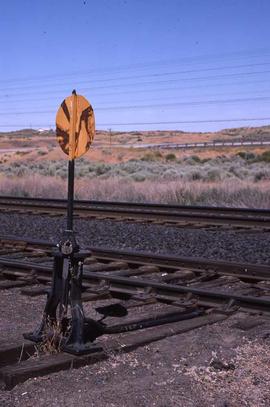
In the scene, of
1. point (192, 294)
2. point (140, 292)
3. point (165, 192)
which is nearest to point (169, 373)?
point (192, 294)

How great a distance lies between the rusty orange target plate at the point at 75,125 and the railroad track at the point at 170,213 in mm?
10180

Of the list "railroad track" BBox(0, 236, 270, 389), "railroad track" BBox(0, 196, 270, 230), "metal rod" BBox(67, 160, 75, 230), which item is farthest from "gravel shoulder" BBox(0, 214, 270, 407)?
"railroad track" BBox(0, 196, 270, 230)

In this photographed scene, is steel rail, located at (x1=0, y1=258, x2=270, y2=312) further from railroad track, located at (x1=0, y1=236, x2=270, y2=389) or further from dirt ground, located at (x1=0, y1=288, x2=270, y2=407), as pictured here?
dirt ground, located at (x1=0, y1=288, x2=270, y2=407)

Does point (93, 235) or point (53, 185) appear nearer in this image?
point (93, 235)

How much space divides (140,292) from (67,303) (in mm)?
2593

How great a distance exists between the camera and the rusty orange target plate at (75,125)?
6332 mm

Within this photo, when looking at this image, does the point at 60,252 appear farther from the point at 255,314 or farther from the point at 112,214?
the point at 112,214

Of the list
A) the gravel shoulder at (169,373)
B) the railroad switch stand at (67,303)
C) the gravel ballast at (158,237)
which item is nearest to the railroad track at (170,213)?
the gravel ballast at (158,237)

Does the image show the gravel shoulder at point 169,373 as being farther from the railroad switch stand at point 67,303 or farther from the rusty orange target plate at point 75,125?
the rusty orange target plate at point 75,125

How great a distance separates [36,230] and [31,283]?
664cm

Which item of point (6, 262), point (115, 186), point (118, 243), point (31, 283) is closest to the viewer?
point (31, 283)

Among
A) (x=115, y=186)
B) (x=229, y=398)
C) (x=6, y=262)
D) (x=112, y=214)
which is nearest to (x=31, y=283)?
(x=6, y=262)

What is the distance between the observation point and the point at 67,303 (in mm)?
6457

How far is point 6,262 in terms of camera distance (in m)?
10.5
